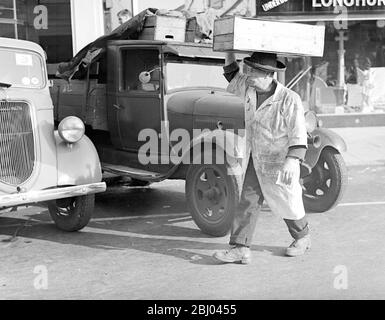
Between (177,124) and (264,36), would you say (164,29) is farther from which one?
(264,36)

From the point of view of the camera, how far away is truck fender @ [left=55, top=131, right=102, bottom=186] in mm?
5531

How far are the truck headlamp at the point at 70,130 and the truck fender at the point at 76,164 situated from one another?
0.34 ft

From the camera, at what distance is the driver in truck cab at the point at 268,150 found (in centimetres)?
448

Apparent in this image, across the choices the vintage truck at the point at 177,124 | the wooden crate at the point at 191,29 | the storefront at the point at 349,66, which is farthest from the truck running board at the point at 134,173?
the storefront at the point at 349,66

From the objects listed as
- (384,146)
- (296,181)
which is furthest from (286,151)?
(384,146)

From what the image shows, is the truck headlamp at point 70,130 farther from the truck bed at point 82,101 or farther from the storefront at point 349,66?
the storefront at point 349,66

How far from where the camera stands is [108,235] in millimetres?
5777

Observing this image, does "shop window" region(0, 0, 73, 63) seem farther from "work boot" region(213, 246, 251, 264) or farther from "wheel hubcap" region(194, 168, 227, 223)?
"work boot" region(213, 246, 251, 264)

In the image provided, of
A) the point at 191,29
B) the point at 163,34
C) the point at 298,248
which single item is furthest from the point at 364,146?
the point at 298,248

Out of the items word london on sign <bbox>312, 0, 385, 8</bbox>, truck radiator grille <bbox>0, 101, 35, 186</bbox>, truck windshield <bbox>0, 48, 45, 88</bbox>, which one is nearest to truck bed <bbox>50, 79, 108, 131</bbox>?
truck windshield <bbox>0, 48, 45, 88</bbox>

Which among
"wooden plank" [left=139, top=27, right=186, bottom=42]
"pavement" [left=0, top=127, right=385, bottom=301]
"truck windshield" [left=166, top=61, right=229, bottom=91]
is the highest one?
"wooden plank" [left=139, top=27, right=186, bottom=42]

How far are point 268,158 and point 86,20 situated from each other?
956 centimetres

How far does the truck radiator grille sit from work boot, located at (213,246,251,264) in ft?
6.48
